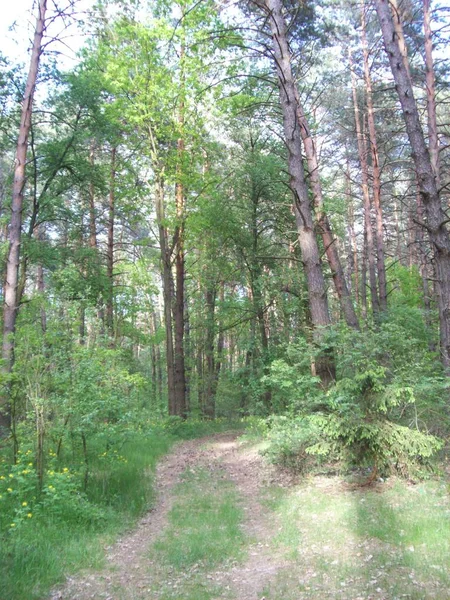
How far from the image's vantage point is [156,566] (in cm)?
465

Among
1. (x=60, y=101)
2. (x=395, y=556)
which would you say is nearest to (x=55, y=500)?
(x=395, y=556)

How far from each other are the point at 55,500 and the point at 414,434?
4.80 metres

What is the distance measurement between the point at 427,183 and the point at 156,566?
695cm

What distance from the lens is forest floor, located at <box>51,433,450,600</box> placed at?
12.9 feet

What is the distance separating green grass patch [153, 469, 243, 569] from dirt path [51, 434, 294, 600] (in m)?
0.14

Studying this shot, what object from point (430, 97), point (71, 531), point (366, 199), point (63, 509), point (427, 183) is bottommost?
point (71, 531)

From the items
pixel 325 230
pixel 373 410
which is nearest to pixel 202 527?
pixel 373 410

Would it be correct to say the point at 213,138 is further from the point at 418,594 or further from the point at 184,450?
the point at 418,594

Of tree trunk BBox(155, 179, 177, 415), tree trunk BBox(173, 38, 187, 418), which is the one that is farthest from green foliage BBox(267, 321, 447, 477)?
tree trunk BBox(173, 38, 187, 418)

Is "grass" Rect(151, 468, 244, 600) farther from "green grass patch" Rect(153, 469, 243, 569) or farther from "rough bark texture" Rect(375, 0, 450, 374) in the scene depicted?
"rough bark texture" Rect(375, 0, 450, 374)

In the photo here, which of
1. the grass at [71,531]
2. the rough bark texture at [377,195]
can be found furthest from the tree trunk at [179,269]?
the grass at [71,531]

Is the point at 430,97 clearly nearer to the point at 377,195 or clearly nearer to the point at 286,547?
the point at 377,195

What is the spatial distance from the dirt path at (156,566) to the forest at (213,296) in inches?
4.1

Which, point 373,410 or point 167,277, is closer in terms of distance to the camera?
point 373,410
